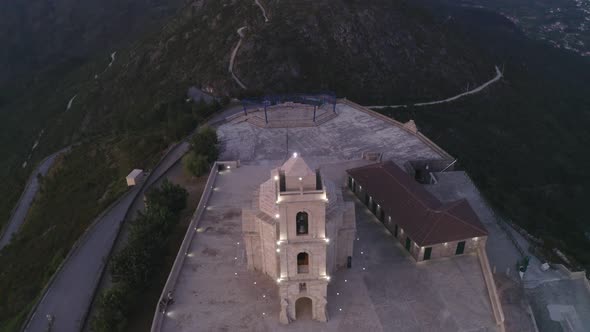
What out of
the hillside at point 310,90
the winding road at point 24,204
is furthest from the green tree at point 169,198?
the winding road at point 24,204

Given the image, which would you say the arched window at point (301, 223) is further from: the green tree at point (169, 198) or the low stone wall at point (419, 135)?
the low stone wall at point (419, 135)

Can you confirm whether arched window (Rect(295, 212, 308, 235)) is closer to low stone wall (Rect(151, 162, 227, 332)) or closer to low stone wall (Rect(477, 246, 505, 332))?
low stone wall (Rect(151, 162, 227, 332))

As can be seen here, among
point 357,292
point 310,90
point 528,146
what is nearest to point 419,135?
point 357,292

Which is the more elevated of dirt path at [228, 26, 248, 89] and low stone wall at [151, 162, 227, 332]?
dirt path at [228, 26, 248, 89]

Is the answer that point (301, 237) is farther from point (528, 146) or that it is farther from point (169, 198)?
point (528, 146)

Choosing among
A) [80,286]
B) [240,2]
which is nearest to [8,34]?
[240,2]

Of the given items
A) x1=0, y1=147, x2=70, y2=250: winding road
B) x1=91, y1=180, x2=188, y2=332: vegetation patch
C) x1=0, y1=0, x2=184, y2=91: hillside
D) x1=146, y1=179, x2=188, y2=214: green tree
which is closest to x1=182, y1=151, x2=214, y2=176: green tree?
x1=146, y1=179, x2=188, y2=214: green tree
